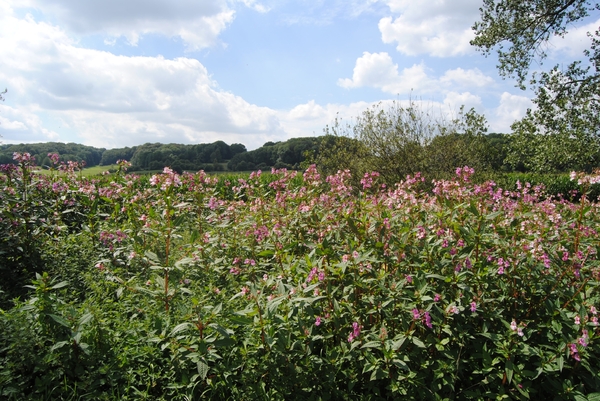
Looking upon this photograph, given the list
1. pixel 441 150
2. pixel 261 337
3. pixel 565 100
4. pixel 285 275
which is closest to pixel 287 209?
pixel 285 275

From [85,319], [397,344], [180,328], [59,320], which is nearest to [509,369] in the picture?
[397,344]

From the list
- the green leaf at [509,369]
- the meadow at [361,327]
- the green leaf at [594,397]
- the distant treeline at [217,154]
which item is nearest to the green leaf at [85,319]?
the meadow at [361,327]

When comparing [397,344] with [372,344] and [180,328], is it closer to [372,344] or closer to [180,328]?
[372,344]

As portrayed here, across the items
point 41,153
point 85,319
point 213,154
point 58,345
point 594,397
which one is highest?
point 213,154

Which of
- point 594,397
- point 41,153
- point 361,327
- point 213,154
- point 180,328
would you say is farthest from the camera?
point 213,154

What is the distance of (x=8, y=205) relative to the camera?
420cm

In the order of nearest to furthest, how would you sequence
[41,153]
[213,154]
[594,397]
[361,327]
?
[594,397] < [361,327] < [41,153] < [213,154]

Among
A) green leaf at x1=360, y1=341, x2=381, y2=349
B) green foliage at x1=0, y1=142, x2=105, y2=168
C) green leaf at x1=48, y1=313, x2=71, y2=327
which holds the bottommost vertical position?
green leaf at x1=360, y1=341, x2=381, y2=349

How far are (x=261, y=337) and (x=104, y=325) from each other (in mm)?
1141

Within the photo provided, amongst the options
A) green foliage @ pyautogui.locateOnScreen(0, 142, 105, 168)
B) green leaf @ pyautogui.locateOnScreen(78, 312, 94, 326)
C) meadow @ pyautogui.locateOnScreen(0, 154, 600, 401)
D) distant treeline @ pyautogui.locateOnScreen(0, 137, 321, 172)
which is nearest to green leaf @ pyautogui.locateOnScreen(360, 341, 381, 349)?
meadow @ pyautogui.locateOnScreen(0, 154, 600, 401)

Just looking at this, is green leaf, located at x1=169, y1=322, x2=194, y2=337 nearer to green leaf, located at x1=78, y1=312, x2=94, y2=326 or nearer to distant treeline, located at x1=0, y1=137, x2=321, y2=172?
green leaf, located at x1=78, y1=312, x2=94, y2=326

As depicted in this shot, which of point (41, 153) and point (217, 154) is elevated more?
point (217, 154)

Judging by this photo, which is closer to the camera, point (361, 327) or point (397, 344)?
point (397, 344)

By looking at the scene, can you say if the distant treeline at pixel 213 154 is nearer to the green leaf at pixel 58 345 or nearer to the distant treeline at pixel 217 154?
the distant treeline at pixel 217 154
